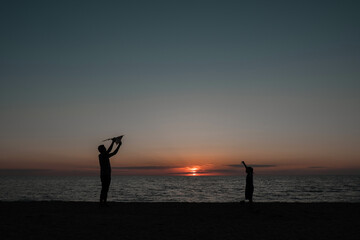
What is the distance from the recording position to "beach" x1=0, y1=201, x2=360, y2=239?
26.0 ft

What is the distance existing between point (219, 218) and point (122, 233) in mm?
3951

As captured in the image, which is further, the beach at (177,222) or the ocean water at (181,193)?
the ocean water at (181,193)

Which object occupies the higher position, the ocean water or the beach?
the beach

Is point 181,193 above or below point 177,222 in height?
below

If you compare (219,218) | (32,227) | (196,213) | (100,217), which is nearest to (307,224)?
(219,218)

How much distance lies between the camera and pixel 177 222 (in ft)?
32.3

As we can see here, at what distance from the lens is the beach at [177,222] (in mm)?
7934

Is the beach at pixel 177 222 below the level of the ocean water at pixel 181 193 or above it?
above

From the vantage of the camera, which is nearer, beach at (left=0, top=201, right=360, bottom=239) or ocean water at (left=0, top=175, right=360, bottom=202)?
beach at (left=0, top=201, right=360, bottom=239)

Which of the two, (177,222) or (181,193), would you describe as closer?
(177,222)

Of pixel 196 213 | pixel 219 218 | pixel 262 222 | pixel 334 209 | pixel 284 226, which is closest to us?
pixel 284 226

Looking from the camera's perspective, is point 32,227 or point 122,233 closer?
point 122,233

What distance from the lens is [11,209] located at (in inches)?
478

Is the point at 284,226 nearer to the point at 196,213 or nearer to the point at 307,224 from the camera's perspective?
the point at 307,224
